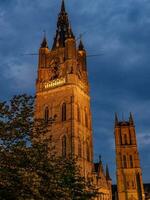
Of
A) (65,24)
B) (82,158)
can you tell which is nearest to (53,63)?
(65,24)

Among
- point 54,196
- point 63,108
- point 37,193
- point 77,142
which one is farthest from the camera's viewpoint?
point 63,108

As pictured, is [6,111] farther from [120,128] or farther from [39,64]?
[120,128]

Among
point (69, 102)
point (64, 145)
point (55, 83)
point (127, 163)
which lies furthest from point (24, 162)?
point (127, 163)

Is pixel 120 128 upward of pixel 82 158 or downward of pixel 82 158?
upward

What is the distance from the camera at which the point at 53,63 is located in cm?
5556

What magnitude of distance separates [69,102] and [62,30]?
20134 millimetres

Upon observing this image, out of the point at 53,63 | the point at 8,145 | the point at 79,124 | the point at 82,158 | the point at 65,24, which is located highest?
the point at 65,24

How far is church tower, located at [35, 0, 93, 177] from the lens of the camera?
4688cm

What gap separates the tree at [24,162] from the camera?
1180cm

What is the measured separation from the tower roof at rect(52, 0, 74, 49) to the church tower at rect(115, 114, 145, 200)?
20.3 metres

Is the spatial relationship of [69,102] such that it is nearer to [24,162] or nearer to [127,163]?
[127,163]

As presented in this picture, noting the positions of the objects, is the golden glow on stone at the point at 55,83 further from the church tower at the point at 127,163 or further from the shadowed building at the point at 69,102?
the church tower at the point at 127,163

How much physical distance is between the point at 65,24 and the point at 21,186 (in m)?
56.0

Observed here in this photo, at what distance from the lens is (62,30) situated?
208ft
